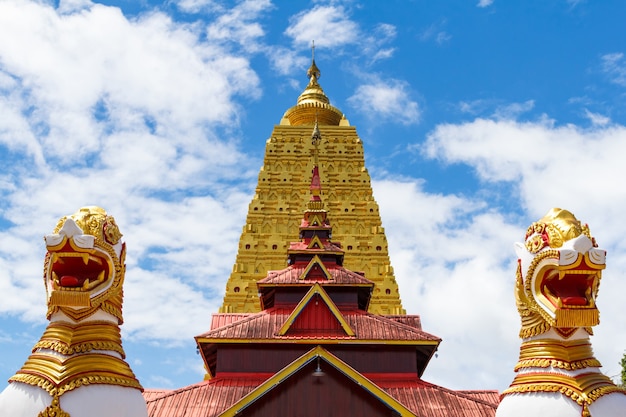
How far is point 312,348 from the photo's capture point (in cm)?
2284

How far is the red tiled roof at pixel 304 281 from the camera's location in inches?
1038

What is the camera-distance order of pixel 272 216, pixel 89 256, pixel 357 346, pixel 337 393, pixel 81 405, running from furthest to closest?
1. pixel 272 216
2. pixel 357 346
3. pixel 337 393
4. pixel 89 256
5. pixel 81 405

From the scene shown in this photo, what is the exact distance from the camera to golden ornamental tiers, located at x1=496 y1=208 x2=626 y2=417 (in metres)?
12.5

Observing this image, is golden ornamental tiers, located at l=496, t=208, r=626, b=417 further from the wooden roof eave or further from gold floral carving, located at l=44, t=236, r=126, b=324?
gold floral carving, located at l=44, t=236, r=126, b=324

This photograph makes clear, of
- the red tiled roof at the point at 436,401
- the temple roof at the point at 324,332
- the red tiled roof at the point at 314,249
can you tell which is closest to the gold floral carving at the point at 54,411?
the temple roof at the point at 324,332

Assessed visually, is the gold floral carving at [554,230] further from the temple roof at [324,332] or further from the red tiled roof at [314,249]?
the red tiled roof at [314,249]

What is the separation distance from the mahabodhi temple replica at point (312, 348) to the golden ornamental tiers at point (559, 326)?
21mm

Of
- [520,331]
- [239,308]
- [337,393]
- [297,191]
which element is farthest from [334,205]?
[520,331]

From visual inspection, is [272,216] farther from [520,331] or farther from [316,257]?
[520,331]

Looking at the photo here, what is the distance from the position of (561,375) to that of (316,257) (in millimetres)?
14951

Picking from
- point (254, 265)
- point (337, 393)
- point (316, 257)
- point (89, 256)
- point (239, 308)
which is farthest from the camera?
point (254, 265)

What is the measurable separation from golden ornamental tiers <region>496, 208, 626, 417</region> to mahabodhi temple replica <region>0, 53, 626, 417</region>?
0.8 inches

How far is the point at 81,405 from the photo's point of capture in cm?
1210

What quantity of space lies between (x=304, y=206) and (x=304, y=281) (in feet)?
77.8
